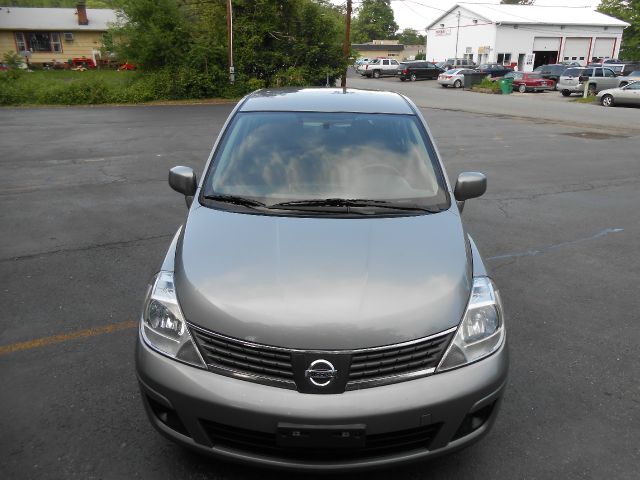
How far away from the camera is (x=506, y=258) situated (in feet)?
19.6

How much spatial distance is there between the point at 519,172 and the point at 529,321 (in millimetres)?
7082

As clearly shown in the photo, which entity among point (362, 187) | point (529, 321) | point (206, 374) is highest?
point (362, 187)

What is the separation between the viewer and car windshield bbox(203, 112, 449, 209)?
3.43 m

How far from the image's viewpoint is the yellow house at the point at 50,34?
1964 inches

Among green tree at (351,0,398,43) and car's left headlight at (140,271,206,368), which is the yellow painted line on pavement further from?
green tree at (351,0,398,43)

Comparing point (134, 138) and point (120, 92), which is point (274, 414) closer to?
point (134, 138)

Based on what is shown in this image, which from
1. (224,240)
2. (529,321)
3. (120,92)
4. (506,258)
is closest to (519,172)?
(506,258)

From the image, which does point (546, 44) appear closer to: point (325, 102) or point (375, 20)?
point (325, 102)

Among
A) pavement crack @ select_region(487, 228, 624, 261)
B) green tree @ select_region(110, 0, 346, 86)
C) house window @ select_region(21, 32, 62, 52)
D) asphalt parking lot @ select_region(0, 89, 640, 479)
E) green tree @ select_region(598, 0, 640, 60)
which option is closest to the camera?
asphalt parking lot @ select_region(0, 89, 640, 479)

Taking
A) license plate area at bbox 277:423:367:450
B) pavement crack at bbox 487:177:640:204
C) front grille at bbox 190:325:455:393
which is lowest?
pavement crack at bbox 487:177:640:204

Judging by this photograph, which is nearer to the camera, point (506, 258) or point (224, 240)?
point (224, 240)

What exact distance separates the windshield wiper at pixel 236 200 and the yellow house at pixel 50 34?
174ft

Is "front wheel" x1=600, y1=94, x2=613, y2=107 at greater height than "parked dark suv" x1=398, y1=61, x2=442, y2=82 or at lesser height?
lesser

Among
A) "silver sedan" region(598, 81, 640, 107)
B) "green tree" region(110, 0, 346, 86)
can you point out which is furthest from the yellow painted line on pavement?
"silver sedan" region(598, 81, 640, 107)
